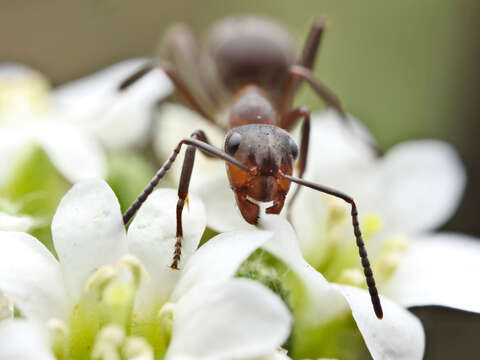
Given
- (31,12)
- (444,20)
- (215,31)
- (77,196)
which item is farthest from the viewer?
(31,12)

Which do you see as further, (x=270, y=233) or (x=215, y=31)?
(x=215, y=31)

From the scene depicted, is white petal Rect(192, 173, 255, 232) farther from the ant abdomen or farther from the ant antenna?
the ant abdomen

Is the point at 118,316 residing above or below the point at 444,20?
below

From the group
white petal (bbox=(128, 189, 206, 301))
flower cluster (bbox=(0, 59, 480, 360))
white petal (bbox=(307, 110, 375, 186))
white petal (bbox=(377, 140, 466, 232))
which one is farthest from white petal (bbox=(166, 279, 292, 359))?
white petal (bbox=(377, 140, 466, 232))

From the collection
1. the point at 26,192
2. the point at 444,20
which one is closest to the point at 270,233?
the point at 26,192

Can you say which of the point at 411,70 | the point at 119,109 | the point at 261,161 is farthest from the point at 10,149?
the point at 411,70

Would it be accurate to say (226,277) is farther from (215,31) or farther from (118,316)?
(215,31)

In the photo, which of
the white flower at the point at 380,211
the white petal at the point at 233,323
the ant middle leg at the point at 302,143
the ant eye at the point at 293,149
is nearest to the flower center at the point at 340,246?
the white flower at the point at 380,211
